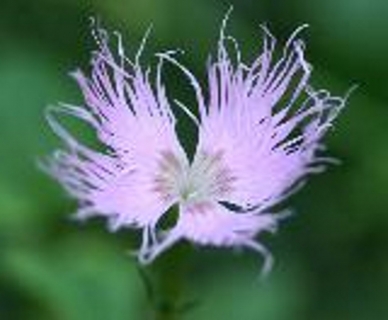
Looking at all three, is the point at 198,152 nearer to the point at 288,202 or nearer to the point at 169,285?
the point at 169,285

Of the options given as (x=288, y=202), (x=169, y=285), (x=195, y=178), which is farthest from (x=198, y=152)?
(x=288, y=202)

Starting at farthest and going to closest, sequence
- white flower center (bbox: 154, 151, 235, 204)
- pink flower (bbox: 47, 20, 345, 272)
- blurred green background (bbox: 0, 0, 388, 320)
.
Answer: blurred green background (bbox: 0, 0, 388, 320) → white flower center (bbox: 154, 151, 235, 204) → pink flower (bbox: 47, 20, 345, 272)

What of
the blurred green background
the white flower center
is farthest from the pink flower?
the blurred green background

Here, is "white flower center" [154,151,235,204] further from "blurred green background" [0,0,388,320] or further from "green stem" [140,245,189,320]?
"blurred green background" [0,0,388,320]

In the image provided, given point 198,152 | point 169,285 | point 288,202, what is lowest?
point 288,202

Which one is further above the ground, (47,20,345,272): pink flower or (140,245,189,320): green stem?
(47,20,345,272): pink flower

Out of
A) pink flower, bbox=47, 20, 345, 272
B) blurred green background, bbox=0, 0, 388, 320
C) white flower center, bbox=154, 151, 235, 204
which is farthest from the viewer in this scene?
blurred green background, bbox=0, 0, 388, 320

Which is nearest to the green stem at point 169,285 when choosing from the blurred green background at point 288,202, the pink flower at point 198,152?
the pink flower at point 198,152

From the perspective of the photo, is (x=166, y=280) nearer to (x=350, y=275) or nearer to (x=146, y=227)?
(x=146, y=227)

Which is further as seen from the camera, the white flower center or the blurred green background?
the blurred green background
